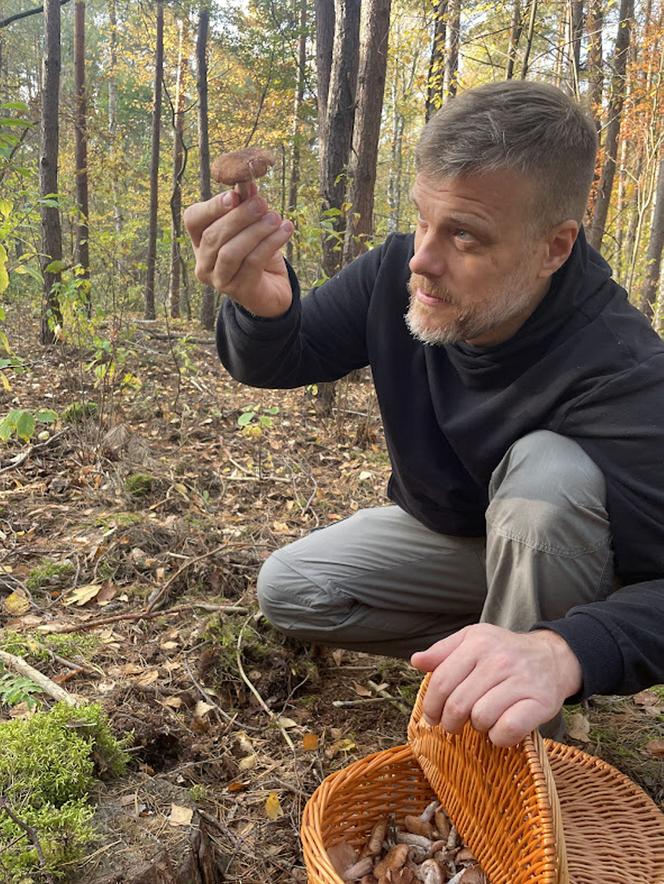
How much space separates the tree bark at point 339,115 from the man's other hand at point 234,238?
380 centimetres

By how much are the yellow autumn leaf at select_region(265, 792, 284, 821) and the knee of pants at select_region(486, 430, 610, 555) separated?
0.92 metres

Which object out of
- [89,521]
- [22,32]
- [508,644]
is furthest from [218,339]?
[22,32]

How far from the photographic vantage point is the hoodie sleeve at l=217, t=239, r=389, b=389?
6.40 ft

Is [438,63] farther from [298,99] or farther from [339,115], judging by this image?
[298,99]

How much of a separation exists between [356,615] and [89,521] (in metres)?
1.59

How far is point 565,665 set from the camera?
1.14 metres

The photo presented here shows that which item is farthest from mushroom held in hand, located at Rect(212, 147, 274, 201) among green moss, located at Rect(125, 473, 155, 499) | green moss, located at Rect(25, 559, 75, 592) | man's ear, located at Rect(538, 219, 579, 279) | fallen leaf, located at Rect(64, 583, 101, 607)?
green moss, located at Rect(125, 473, 155, 499)

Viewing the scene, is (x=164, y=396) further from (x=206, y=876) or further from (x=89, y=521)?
(x=206, y=876)

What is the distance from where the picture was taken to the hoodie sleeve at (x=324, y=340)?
1.95m

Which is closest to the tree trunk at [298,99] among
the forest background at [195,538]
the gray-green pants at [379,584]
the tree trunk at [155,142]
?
the tree trunk at [155,142]

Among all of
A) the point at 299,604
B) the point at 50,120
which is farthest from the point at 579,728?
the point at 50,120

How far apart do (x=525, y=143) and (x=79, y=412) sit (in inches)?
139

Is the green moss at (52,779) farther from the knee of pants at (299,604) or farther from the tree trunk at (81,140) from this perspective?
the tree trunk at (81,140)

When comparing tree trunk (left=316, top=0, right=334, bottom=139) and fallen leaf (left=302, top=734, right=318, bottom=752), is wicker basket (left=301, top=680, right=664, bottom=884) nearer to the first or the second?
fallen leaf (left=302, top=734, right=318, bottom=752)
